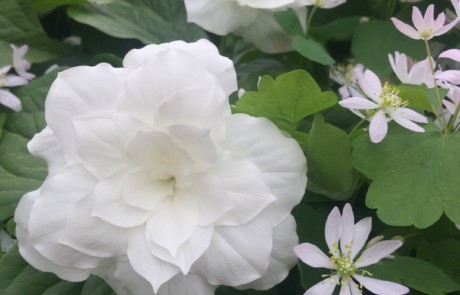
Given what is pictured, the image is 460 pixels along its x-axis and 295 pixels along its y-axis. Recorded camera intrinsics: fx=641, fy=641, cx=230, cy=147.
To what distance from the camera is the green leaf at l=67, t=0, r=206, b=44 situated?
2.77ft

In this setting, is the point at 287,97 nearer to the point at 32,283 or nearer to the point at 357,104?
the point at 357,104

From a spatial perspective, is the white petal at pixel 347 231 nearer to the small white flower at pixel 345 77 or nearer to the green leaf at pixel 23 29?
the small white flower at pixel 345 77

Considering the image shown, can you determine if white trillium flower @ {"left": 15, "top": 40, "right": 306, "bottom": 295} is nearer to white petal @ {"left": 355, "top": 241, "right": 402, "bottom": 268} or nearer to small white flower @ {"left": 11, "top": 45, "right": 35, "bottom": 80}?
white petal @ {"left": 355, "top": 241, "right": 402, "bottom": 268}

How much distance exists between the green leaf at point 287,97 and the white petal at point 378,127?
0.04m

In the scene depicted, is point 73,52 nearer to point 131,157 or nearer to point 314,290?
point 131,157

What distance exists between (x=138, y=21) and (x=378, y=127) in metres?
0.47

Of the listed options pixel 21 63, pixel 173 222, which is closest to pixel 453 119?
pixel 173 222

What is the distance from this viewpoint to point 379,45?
29.5 inches

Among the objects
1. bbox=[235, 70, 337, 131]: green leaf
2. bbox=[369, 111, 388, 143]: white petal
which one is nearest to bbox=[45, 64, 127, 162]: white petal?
bbox=[235, 70, 337, 131]: green leaf

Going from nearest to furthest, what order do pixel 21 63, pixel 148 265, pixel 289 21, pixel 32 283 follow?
pixel 148 265 → pixel 32 283 → pixel 289 21 → pixel 21 63

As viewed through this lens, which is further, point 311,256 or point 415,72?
point 415,72

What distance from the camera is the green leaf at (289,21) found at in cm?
71

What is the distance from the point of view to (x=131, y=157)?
0.49 meters

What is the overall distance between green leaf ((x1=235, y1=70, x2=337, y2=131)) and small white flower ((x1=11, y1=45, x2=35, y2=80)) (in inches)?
15.8
